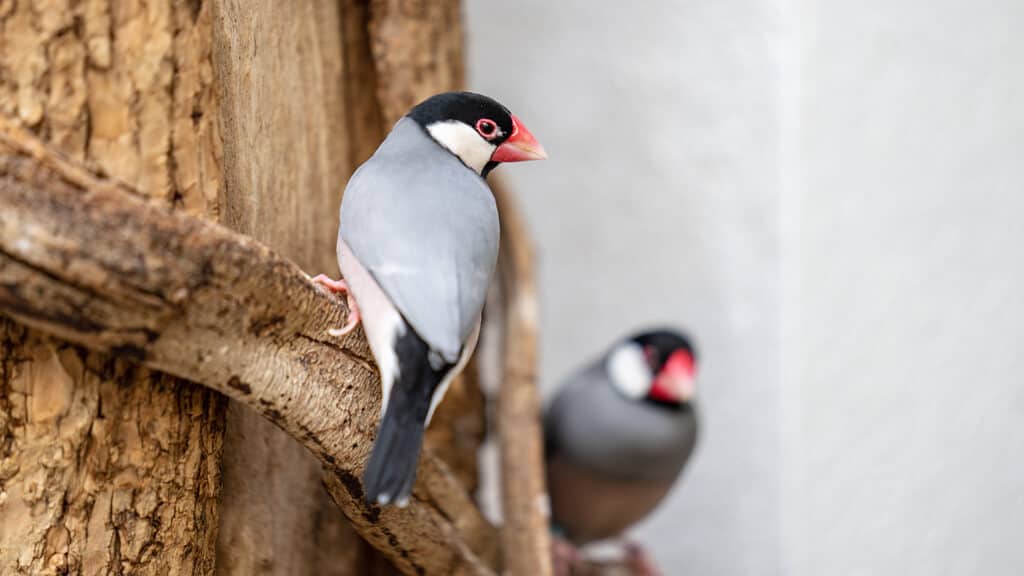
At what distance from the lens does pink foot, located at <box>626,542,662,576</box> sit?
1697 millimetres

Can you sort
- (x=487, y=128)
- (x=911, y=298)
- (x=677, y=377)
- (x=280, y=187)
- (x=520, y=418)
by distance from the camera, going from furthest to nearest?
1. (x=911, y=298)
2. (x=677, y=377)
3. (x=520, y=418)
4. (x=280, y=187)
5. (x=487, y=128)

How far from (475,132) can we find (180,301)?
0.27 m

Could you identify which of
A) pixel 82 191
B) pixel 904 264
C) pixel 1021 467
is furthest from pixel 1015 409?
pixel 82 191

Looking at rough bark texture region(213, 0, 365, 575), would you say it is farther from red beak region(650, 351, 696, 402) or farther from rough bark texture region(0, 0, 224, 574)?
red beak region(650, 351, 696, 402)

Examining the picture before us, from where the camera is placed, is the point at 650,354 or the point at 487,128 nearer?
the point at 487,128

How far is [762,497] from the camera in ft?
5.57

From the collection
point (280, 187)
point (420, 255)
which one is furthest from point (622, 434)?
point (420, 255)

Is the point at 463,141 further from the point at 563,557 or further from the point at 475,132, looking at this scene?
the point at 563,557

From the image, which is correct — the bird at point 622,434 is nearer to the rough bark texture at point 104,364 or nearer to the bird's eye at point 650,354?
the bird's eye at point 650,354

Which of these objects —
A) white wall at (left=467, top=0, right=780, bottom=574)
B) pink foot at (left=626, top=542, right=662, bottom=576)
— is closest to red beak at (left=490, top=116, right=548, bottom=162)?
white wall at (left=467, top=0, right=780, bottom=574)

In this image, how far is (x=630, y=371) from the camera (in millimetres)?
1604

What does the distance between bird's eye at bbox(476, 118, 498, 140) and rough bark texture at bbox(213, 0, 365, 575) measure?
7.1 inches

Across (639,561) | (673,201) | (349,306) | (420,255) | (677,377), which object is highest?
(420,255)

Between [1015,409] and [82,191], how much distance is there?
149cm
